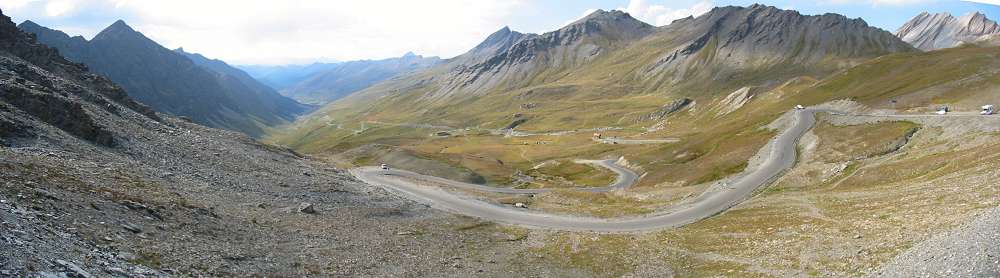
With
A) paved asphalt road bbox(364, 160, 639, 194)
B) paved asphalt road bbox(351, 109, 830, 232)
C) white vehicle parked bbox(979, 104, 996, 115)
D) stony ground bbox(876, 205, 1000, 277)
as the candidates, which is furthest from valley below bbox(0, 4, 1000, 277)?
white vehicle parked bbox(979, 104, 996, 115)

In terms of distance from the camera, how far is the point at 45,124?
179 feet

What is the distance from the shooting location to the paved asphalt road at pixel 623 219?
223ft

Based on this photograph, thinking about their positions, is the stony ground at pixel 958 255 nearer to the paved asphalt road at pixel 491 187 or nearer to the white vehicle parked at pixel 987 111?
the white vehicle parked at pixel 987 111

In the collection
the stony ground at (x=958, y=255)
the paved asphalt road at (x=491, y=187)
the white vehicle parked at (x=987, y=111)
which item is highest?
the white vehicle parked at (x=987, y=111)

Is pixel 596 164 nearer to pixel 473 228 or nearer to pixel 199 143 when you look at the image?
pixel 473 228

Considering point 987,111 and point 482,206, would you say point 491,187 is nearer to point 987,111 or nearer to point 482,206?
point 482,206

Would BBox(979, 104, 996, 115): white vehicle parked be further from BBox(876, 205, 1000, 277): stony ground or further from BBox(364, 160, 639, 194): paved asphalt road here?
BBox(876, 205, 1000, 277): stony ground

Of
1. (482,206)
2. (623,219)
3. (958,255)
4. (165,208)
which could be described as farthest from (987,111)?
(165,208)

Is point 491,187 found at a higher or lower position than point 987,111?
lower

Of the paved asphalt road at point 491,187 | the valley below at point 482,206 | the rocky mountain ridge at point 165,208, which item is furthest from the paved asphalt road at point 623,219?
A: the rocky mountain ridge at point 165,208

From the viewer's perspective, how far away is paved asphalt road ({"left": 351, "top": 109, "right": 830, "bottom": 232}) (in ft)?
223

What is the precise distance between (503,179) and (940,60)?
125964mm

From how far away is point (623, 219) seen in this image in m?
70.3

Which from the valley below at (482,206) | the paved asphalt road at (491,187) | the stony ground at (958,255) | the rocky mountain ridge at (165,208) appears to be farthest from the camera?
the paved asphalt road at (491,187)
